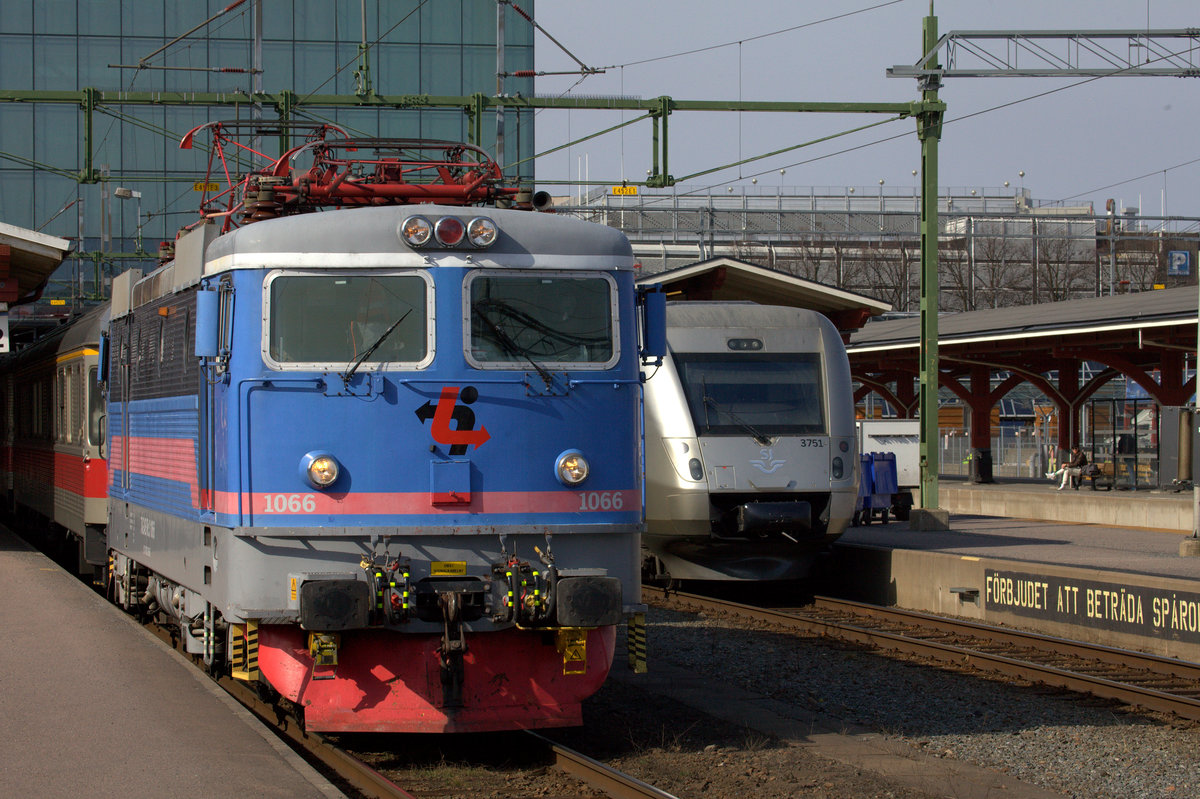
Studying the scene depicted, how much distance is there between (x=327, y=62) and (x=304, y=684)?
48.5 m

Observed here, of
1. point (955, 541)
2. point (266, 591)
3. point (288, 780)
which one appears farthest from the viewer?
point (955, 541)

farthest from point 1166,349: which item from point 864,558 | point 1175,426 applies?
point 864,558

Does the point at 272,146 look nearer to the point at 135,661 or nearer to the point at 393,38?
the point at 393,38

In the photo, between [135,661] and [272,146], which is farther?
[272,146]

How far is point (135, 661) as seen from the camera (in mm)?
10477

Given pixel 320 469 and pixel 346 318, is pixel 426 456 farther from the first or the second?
pixel 346 318

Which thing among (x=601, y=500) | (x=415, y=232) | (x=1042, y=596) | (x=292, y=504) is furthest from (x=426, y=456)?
(x=1042, y=596)

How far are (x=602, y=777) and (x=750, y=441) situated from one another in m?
7.94

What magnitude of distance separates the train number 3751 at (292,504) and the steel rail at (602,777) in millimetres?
2104

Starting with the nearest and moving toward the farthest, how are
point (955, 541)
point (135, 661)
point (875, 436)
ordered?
1. point (135, 661)
2. point (955, 541)
3. point (875, 436)

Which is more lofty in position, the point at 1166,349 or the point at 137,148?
the point at 137,148

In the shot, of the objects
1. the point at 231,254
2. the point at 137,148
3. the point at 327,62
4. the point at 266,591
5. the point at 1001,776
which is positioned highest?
the point at 327,62

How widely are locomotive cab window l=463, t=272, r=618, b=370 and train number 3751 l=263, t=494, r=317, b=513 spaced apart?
122 centimetres

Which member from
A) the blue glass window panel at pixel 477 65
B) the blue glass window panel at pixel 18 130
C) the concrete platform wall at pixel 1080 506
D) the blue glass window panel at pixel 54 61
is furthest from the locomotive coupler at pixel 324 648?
the blue glass window panel at pixel 18 130
